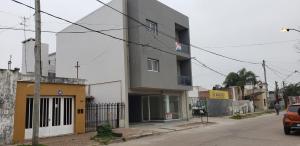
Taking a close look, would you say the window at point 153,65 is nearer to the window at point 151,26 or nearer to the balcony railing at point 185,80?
the window at point 151,26

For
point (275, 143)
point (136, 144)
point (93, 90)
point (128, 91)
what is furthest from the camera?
point (93, 90)

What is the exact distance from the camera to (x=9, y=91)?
1633 centimetres

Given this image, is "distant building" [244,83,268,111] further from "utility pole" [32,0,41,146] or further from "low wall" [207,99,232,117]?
"utility pole" [32,0,41,146]

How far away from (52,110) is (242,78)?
58697 millimetres

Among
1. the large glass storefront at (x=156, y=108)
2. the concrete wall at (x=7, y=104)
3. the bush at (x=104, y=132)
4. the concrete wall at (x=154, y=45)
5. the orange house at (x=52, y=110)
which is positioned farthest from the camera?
the large glass storefront at (x=156, y=108)

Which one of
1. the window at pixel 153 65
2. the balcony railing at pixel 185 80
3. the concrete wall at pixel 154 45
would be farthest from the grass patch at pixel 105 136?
the balcony railing at pixel 185 80

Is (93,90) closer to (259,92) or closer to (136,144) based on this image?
(136,144)

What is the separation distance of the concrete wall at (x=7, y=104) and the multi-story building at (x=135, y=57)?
9.18m

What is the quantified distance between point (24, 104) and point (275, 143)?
12367 millimetres

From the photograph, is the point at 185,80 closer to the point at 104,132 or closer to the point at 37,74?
the point at 104,132

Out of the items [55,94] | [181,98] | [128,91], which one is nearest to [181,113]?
[181,98]

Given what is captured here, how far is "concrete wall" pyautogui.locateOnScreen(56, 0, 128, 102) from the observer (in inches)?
994

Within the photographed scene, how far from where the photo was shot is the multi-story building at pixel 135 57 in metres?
25.2

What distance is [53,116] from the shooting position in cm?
1866
